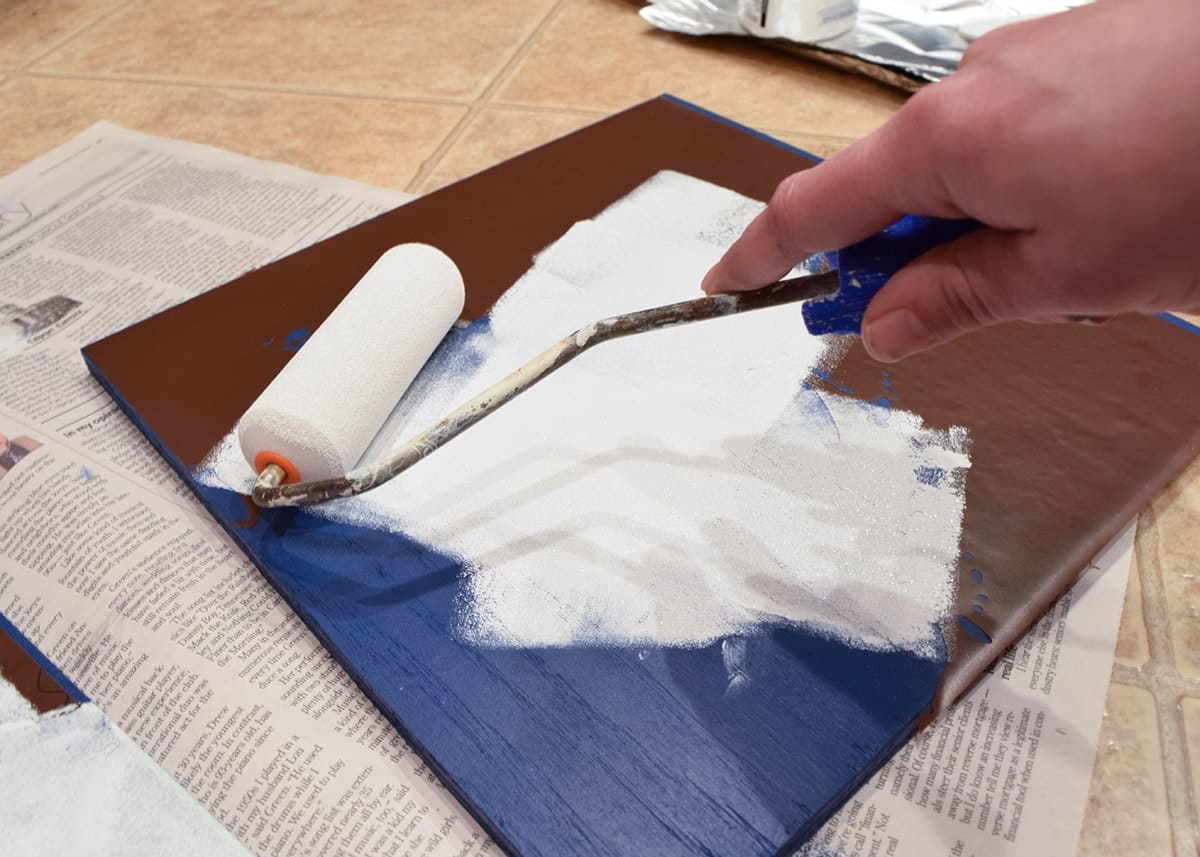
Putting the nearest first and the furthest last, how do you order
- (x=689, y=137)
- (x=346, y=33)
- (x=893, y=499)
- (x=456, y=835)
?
1. (x=456, y=835)
2. (x=893, y=499)
3. (x=689, y=137)
4. (x=346, y=33)

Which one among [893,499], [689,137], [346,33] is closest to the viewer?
[893,499]

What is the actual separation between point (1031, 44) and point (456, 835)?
0.49m

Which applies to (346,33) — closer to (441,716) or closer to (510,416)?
(510,416)

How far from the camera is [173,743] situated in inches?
21.5

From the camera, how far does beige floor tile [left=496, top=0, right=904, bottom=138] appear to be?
3.58 ft

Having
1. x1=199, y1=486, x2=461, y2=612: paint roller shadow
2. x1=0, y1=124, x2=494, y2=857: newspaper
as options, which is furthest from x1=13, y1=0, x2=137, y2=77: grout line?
x1=199, y1=486, x2=461, y2=612: paint roller shadow

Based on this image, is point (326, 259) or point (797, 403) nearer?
point (797, 403)

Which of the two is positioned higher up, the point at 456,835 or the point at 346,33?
the point at 346,33

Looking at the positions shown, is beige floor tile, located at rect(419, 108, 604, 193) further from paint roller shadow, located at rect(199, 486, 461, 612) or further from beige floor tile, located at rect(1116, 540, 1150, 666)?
beige floor tile, located at rect(1116, 540, 1150, 666)

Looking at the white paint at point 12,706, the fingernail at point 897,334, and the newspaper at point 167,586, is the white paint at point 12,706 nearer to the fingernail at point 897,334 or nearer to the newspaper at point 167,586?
the newspaper at point 167,586

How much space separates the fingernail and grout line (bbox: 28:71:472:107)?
0.82 m

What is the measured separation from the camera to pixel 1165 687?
55 centimetres

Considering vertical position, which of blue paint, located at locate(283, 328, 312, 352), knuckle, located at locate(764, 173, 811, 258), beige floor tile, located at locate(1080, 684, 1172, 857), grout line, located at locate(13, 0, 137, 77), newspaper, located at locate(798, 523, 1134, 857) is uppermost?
grout line, located at locate(13, 0, 137, 77)

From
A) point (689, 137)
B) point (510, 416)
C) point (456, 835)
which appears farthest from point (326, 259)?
point (456, 835)
